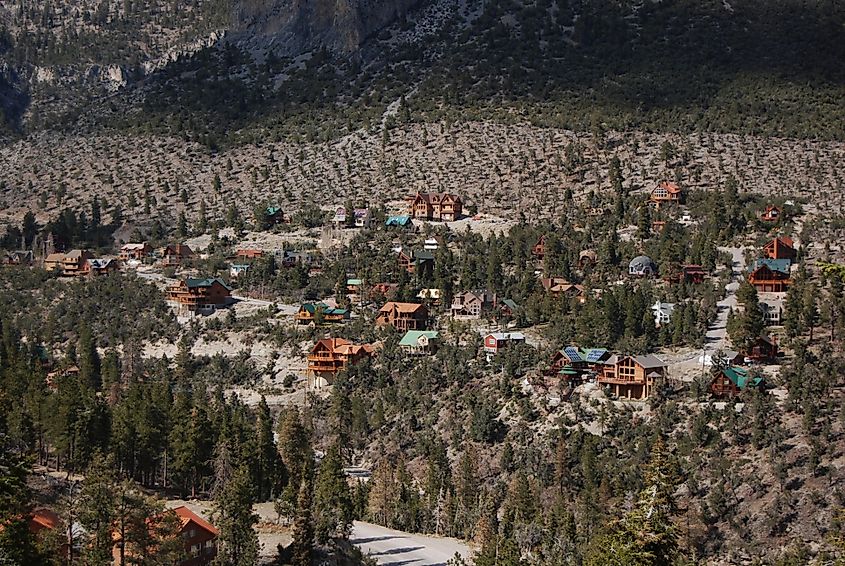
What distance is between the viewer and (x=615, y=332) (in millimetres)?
77812

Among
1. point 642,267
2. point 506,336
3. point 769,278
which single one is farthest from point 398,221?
point 769,278

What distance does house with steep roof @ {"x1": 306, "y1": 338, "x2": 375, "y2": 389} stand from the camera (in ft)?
276

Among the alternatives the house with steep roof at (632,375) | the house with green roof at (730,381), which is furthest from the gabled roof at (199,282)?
the house with green roof at (730,381)

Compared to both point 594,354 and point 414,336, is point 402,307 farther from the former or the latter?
point 594,354

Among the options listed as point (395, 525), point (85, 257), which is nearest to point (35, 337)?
point (85, 257)

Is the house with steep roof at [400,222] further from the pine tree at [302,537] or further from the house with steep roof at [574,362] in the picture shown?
the pine tree at [302,537]

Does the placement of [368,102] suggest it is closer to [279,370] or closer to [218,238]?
[218,238]

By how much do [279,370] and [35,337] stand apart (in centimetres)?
2300

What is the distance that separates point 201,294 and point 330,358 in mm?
18392

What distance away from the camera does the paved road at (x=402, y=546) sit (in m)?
54.0

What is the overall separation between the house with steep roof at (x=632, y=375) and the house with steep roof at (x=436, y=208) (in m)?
41.5

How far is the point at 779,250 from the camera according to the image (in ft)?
291

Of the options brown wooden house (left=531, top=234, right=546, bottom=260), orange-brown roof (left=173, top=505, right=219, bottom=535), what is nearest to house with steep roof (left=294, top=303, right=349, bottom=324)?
brown wooden house (left=531, top=234, right=546, bottom=260)

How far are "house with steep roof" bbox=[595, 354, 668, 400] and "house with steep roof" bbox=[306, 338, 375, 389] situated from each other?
61.6 feet
